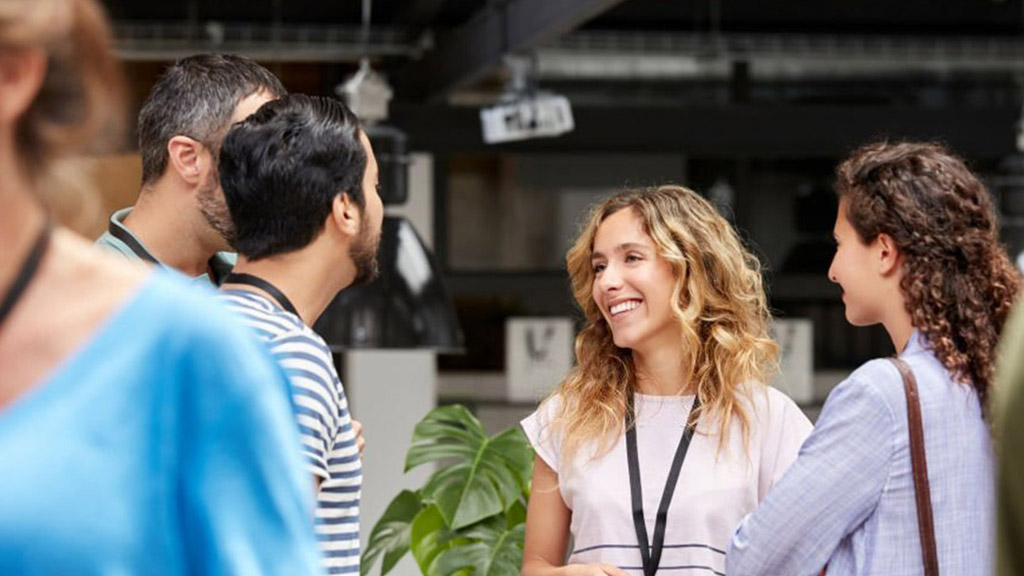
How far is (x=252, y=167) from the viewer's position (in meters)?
1.66

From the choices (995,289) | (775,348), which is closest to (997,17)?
(775,348)

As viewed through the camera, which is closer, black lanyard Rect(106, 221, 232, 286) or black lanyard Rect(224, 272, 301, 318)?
black lanyard Rect(224, 272, 301, 318)

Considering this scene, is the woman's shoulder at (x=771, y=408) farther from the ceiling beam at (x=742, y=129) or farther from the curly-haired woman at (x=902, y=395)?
the ceiling beam at (x=742, y=129)

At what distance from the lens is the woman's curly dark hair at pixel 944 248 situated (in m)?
1.92

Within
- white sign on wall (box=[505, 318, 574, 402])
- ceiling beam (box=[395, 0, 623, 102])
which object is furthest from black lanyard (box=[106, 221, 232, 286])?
white sign on wall (box=[505, 318, 574, 402])

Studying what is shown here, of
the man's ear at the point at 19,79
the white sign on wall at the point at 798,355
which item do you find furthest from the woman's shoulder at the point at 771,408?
the white sign on wall at the point at 798,355

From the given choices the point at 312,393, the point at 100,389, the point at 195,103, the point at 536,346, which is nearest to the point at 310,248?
the point at 312,393

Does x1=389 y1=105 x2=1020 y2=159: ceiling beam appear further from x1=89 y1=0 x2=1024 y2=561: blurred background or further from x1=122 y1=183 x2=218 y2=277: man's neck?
x1=122 y1=183 x2=218 y2=277: man's neck

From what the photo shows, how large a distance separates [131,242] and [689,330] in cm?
78

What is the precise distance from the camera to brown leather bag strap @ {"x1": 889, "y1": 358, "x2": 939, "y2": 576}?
186 centimetres

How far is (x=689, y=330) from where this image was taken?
7.82ft

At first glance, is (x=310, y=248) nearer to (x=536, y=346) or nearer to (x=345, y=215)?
(x=345, y=215)

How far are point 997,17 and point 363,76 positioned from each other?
127 inches

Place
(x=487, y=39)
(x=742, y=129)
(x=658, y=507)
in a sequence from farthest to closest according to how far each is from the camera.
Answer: (x=742, y=129)
(x=487, y=39)
(x=658, y=507)
